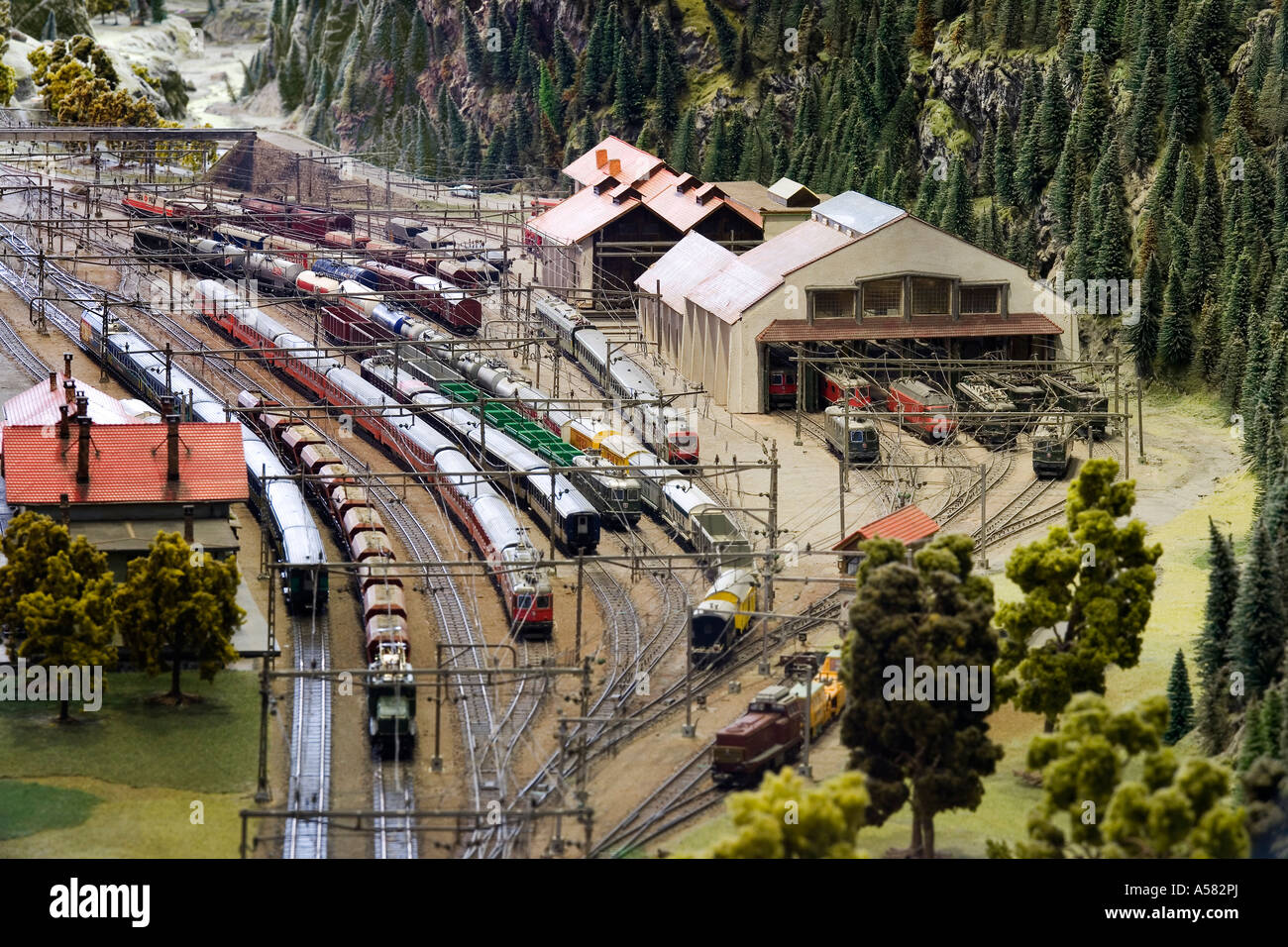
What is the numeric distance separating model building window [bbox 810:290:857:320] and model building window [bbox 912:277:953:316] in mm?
3068

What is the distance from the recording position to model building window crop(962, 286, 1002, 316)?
97.6m

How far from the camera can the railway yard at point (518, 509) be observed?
54750mm

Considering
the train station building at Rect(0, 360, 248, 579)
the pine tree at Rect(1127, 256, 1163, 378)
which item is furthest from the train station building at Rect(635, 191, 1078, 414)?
the train station building at Rect(0, 360, 248, 579)

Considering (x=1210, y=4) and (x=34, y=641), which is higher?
(x=1210, y=4)

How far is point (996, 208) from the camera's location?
119 metres

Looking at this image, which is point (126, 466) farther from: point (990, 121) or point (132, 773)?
point (990, 121)

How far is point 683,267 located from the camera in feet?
352

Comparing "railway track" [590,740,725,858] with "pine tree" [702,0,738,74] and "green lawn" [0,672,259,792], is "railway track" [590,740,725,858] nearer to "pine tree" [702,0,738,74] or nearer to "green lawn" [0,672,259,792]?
"green lawn" [0,672,259,792]

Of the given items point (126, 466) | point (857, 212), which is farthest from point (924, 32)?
point (126, 466)

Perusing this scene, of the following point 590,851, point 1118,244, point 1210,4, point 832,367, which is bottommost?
point 590,851

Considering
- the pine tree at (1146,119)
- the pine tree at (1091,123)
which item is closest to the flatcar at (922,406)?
the pine tree at (1146,119)

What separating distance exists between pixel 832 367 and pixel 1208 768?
57.6m

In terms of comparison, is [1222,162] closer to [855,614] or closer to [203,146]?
[855,614]
